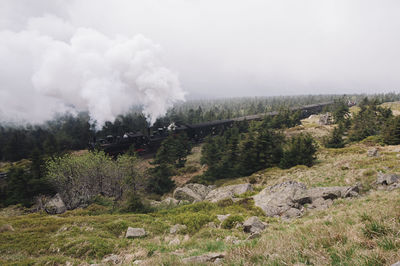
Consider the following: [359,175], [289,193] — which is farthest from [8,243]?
[359,175]

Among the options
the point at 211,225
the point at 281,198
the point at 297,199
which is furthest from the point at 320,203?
the point at 211,225

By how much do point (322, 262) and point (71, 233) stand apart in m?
14.7

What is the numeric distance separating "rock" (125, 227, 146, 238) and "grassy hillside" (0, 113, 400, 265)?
0.42m

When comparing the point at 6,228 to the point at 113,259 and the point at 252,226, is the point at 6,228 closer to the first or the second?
the point at 113,259

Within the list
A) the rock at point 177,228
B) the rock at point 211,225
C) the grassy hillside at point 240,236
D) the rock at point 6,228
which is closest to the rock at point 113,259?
the grassy hillside at point 240,236

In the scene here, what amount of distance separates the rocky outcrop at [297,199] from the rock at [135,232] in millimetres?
9587

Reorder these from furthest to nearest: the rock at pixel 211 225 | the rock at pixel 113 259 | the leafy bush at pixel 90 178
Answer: the leafy bush at pixel 90 178, the rock at pixel 211 225, the rock at pixel 113 259

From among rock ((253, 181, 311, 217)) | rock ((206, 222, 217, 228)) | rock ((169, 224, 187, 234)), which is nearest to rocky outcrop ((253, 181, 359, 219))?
rock ((253, 181, 311, 217))

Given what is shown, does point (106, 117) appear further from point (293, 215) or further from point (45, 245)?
point (293, 215)

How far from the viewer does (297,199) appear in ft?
51.1

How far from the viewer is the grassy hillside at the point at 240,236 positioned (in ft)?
12.9

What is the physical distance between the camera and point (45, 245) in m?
10.8

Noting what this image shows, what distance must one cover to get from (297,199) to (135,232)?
12.9m

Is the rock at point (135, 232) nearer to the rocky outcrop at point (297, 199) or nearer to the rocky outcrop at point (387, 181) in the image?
the rocky outcrop at point (297, 199)
